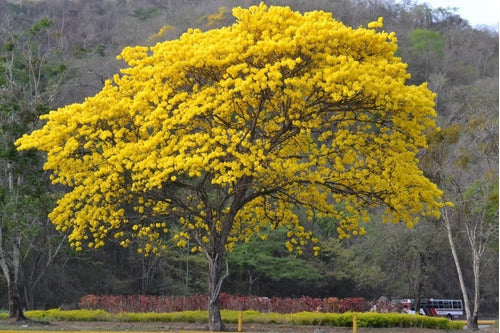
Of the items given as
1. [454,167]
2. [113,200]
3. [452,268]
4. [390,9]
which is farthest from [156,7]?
[113,200]

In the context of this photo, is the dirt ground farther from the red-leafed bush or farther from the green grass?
the red-leafed bush

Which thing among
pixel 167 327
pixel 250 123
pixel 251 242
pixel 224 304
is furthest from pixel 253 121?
pixel 251 242

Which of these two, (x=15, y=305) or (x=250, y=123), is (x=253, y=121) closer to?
(x=250, y=123)

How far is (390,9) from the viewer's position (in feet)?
267

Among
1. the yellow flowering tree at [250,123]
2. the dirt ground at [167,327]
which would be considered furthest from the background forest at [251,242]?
the yellow flowering tree at [250,123]

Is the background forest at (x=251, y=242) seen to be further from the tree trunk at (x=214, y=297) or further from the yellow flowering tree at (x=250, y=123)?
the tree trunk at (x=214, y=297)

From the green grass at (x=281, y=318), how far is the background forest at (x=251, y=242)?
2.49 meters

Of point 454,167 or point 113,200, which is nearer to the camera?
point 113,200

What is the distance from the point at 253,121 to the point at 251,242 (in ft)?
59.1

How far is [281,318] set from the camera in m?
19.8

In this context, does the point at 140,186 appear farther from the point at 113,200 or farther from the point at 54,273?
the point at 54,273

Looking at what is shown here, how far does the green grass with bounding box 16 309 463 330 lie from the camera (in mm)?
19438

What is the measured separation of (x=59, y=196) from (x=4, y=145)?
3.68 m

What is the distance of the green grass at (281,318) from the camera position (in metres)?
19.4
